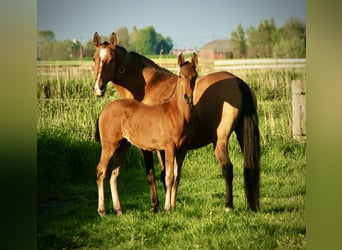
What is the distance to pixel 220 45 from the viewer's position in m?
4.91

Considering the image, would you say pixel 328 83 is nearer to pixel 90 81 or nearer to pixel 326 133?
pixel 326 133

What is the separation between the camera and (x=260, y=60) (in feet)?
16.2

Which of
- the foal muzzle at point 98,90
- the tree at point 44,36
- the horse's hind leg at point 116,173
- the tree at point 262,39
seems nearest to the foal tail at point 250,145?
the tree at point 262,39

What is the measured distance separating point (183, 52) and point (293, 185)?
113 centimetres

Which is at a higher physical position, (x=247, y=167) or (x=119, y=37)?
(x=119, y=37)

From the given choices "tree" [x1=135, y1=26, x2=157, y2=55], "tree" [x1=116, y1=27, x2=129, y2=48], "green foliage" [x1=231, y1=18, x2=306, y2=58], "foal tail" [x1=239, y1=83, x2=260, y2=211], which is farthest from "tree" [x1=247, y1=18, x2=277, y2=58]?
"tree" [x1=116, y1=27, x2=129, y2=48]

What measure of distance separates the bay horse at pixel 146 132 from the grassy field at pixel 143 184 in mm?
72

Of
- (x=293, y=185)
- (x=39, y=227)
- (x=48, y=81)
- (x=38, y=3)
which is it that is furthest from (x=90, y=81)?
(x=293, y=185)

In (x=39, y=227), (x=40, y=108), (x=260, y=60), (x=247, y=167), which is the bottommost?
(x=39, y=227)

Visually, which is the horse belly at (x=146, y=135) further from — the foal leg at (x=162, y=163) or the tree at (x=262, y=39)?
the tree at (x=262, y=39)

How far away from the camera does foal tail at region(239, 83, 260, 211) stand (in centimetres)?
486

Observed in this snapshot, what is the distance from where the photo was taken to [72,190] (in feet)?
16.1

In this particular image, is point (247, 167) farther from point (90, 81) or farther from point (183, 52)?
point (90, 81)

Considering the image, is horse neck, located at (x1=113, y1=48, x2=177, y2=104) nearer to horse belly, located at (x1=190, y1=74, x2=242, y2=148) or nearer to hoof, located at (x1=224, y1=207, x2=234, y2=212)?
horse belly, located at (x1=190, y1=74, x2=242, y2=148)
